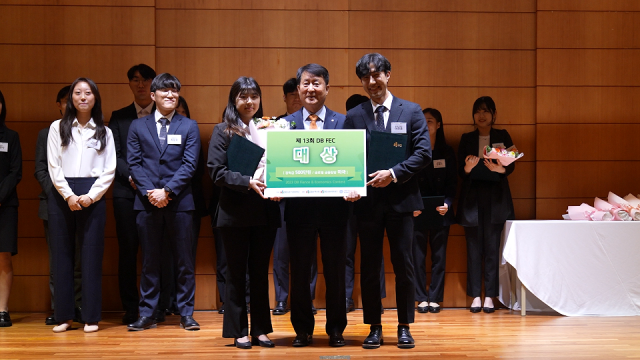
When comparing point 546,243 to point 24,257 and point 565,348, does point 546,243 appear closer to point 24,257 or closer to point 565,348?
point 565,348

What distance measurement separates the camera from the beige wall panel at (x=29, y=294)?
5.09 metres

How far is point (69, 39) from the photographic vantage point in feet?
16.8

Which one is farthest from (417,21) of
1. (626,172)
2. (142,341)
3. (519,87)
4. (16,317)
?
(16,317)

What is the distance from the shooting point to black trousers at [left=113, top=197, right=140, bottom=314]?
4629 mm

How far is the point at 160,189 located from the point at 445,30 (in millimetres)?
2949

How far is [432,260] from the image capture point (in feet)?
17.0

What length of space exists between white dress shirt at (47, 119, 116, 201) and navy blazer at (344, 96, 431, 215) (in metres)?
1.87

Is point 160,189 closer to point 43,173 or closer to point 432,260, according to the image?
point 43,173

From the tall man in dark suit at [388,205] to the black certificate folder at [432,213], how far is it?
4.43ft

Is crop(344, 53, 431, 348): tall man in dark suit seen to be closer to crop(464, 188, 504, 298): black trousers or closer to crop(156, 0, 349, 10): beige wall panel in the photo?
crop(464, 188, 504, 298): black trousers

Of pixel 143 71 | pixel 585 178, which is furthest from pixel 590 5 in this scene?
pixel 143 71

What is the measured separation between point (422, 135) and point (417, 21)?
2.16 meters

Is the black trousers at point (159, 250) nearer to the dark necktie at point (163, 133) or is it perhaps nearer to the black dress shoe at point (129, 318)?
the black dress shoe at point (129, 318)

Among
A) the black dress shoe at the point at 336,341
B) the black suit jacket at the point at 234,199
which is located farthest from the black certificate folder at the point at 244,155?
the black dress shoe at the point at 336,341
